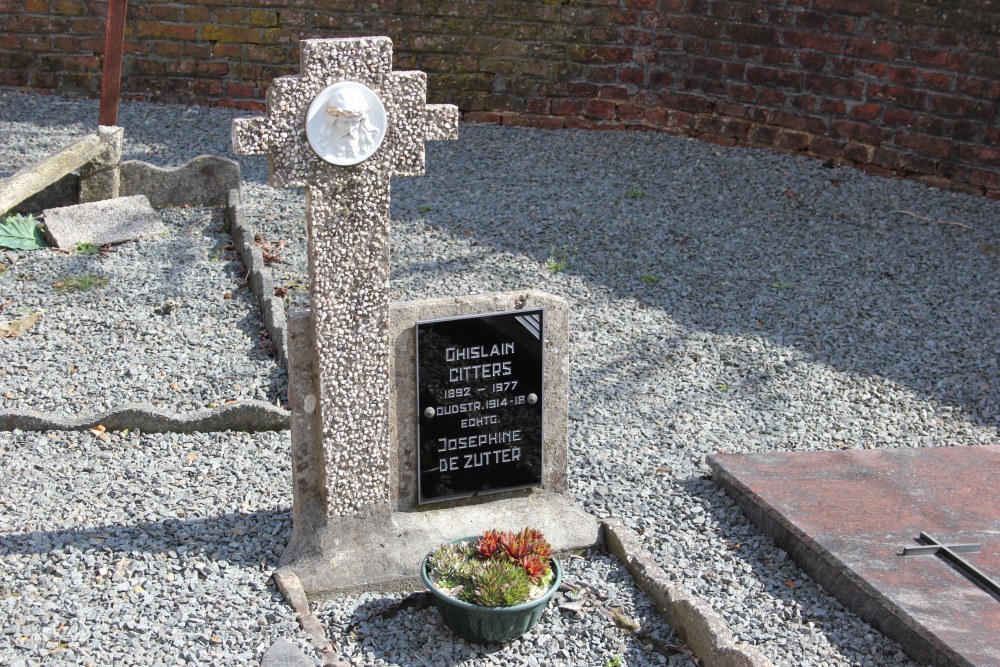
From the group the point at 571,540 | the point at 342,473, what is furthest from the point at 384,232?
the point at 571,540

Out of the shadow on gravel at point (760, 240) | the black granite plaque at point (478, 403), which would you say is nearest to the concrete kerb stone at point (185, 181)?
the shadow on gravel at point (760, 240)

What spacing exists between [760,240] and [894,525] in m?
3.07

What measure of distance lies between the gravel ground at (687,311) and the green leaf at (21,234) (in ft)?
3.85

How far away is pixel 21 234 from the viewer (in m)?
6.04

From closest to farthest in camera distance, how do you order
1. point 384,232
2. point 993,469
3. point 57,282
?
point 384,232 → point 993,469 → point 57,282

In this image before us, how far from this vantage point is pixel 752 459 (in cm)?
429

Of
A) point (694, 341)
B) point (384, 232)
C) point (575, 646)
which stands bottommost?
point (575, 646)

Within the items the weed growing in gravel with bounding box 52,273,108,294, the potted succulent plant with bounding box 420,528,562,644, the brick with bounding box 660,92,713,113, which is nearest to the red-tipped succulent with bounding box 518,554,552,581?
the potted succulent plant with bounding box 420,528,562,644

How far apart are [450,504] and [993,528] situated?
1.86m

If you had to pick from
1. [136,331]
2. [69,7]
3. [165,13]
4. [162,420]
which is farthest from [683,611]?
[69,7]

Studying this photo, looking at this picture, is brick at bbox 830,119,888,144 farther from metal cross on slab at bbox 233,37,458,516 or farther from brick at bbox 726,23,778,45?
metal cross on slab at bbox 233,37,458,516

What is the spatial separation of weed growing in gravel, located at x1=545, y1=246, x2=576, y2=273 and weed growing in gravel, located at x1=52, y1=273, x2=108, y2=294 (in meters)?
2.30

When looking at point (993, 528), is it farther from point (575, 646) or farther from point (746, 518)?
point (575, 646)

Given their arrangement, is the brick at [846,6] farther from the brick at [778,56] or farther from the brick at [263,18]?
the brick at [263,18]
